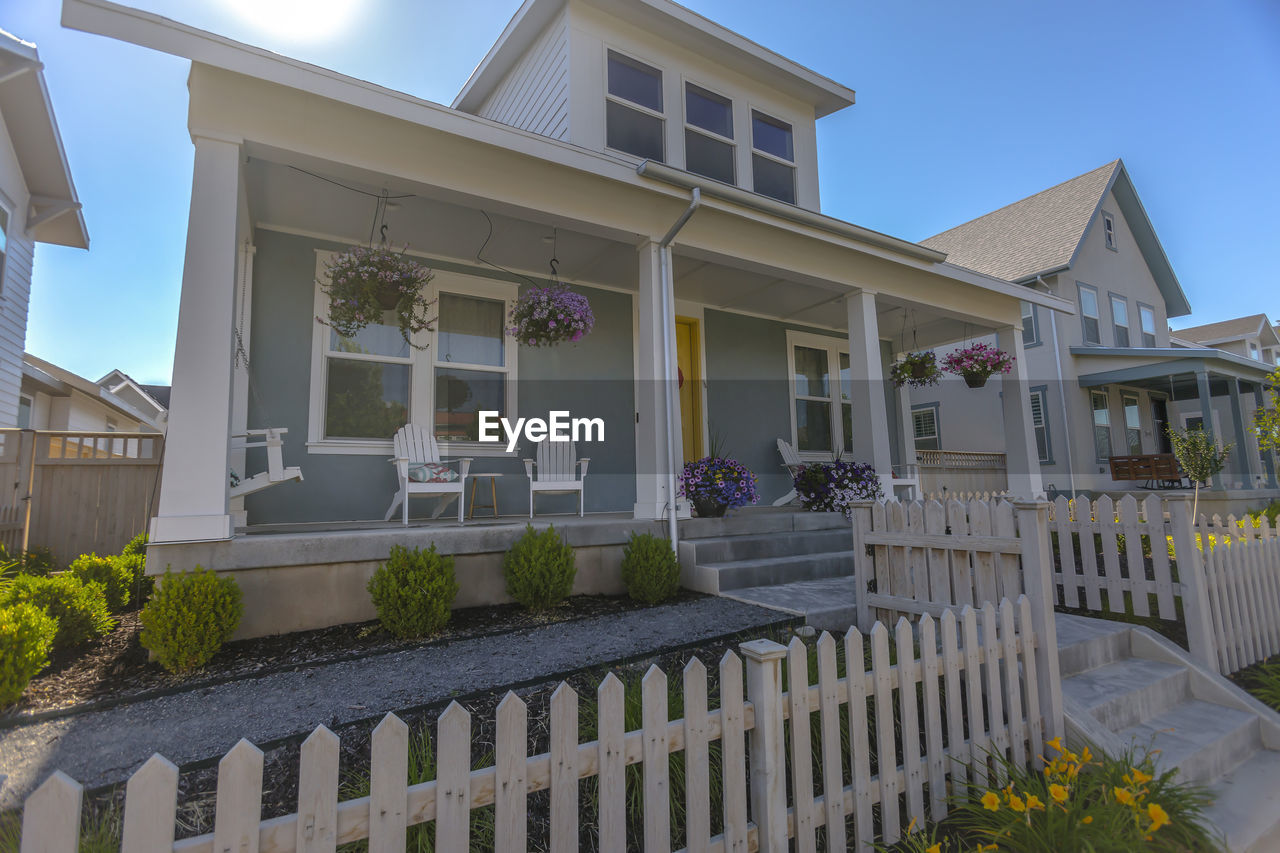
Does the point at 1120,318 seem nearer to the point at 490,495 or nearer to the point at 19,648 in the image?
the point at 490,495

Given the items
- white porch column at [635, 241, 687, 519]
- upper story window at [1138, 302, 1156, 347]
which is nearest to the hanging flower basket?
white porch column at [635, 241, 687, 519]

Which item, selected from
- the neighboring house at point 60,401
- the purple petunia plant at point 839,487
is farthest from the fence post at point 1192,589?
the neighboring house at point 60,401

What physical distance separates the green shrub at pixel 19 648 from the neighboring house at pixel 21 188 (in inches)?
304

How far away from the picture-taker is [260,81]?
12.1ft

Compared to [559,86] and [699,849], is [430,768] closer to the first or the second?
[699,849]

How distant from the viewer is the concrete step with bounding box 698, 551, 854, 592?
4379 mm

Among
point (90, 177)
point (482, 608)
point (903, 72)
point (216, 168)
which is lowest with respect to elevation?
point (482, 608)

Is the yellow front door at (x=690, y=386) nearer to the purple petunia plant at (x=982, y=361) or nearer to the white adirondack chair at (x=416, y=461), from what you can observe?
the white adirondack chair at (x=416, y=461)

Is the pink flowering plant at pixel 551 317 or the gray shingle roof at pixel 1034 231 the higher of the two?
the gray shingle roof at pixel 1034 231

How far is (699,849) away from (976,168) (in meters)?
17.0

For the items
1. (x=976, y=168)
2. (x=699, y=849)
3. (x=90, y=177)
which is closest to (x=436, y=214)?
(x=699, y=849)

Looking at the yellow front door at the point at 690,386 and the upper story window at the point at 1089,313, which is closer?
the yellow front door at the point at 690,386

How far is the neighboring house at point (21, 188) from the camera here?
23.7 ft

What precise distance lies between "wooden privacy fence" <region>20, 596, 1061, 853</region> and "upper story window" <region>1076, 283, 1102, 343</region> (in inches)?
578
